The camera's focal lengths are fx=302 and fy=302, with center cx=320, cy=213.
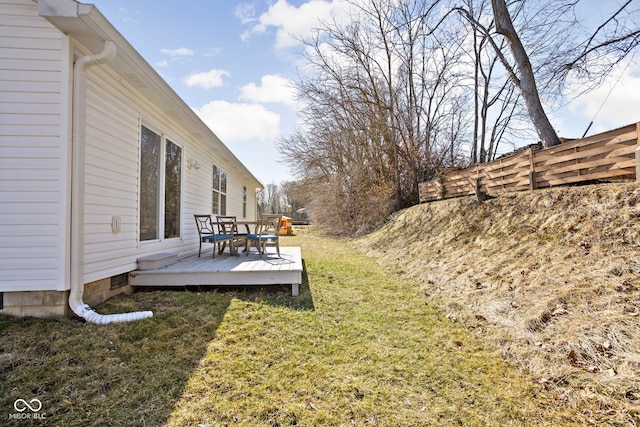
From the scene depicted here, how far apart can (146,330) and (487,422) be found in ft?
9.73

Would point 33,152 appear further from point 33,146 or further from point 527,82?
point 527,82

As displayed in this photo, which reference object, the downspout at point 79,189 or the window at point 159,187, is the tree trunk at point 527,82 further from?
the downspout at point 79,189

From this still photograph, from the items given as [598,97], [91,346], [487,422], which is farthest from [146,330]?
[598,97]

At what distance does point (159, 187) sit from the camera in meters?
5.12

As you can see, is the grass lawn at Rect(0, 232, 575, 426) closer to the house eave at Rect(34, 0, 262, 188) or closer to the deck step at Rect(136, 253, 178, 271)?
the deck step at Rect(136, 253, 178, 271)

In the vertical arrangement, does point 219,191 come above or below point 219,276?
above

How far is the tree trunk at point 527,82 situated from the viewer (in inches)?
262

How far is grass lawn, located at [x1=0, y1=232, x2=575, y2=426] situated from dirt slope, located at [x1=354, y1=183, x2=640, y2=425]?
10.9 inches

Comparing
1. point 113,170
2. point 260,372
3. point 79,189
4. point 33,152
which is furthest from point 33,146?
point 260,372

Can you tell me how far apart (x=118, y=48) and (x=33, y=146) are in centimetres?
132

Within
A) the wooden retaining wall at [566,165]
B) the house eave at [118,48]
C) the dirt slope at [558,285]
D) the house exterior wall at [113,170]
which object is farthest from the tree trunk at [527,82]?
the house exterior wall at [113,170]

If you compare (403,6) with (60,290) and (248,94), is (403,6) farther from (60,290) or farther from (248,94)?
(60,290)

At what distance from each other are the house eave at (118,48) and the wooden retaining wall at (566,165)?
262 inches

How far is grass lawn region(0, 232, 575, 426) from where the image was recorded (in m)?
1.88
